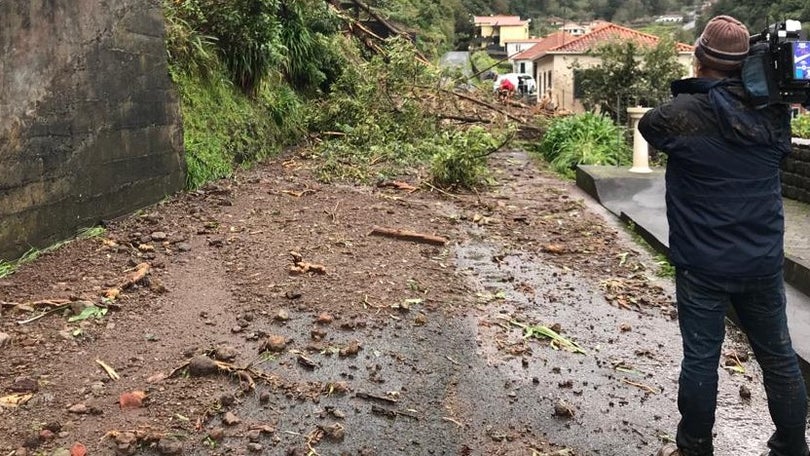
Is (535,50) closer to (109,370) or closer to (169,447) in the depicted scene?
(109,370)

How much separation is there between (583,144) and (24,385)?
9862 millimetres

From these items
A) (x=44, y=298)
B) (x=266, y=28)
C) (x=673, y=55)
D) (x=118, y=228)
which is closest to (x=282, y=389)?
(x=44, y=298)

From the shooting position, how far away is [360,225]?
20.7ft

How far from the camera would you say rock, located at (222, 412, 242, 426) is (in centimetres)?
289

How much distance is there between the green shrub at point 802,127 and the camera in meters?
8.41

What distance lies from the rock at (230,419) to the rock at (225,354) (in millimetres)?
530

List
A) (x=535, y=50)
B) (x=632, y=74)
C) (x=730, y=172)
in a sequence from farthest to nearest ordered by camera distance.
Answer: (x=535, y=50) < (x=632, y=74) < (x=730, y=172)

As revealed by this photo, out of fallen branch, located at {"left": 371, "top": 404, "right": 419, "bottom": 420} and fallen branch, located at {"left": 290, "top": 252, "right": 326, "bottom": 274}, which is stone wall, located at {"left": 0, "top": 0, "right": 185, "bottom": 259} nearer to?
fallen branch, located at {"left": 290, "top": 252, "right": 326, "bottom": 274}

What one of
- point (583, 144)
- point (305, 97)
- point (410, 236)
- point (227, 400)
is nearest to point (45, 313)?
point (227, 400)

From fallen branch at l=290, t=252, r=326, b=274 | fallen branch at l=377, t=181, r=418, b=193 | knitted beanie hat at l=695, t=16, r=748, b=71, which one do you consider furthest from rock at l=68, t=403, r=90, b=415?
fallen branch at l=377, t=181, r=418, b=193

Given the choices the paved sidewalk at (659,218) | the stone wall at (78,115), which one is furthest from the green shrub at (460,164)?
the stone wall at (78,115)

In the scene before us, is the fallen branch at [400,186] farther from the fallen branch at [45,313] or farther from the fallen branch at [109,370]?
the fallen branch at [109,370]

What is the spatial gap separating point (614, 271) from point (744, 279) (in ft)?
9.94

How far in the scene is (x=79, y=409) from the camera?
9.57 feet
